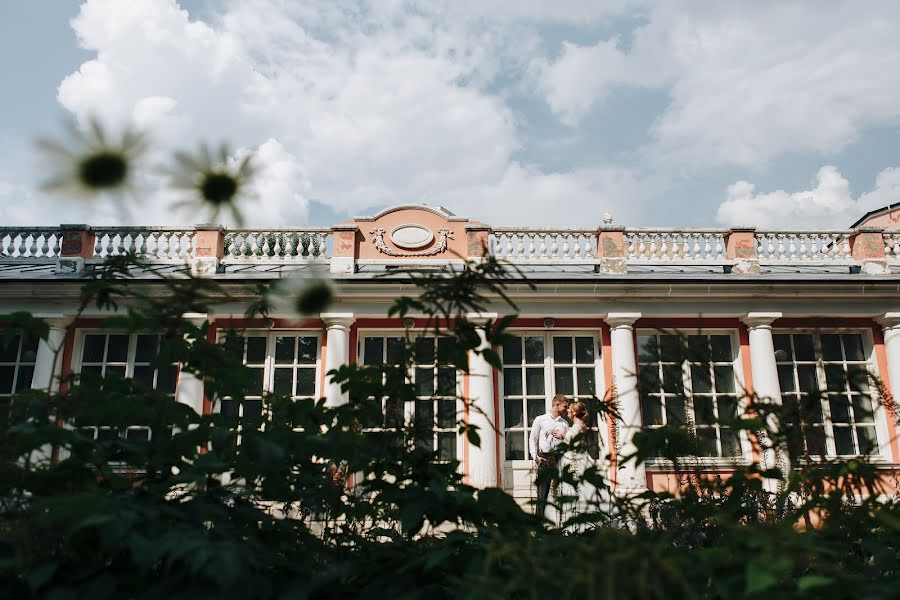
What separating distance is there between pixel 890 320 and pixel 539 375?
5.88m

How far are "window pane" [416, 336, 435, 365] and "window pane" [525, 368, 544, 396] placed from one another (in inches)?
403

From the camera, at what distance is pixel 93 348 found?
1195cm

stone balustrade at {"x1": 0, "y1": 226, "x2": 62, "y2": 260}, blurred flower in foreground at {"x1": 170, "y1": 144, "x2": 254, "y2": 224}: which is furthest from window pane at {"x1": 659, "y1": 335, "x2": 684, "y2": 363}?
stone balustrade at {"x1": 0, "y1": 226, "x2": 62, "y2": 260}

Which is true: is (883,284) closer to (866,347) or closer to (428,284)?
(866,347)

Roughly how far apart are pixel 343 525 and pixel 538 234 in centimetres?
1147

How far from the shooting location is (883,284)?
11891 mm

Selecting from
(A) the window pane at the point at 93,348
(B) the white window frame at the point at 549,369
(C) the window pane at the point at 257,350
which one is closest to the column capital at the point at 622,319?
(B) the white window frame at the point at 549,369

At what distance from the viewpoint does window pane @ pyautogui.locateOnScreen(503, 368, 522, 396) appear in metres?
12.0

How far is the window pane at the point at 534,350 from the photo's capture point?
12133 mm

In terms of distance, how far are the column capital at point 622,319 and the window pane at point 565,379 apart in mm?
1070

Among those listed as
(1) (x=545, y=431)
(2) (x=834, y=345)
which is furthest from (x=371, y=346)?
(2) (x=834, y=345)

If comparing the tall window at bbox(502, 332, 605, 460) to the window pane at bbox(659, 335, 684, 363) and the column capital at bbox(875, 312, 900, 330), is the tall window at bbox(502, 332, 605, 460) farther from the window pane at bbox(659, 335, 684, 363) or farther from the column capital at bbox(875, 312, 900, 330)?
the window pane at bbox(659, 335, 684, 363)

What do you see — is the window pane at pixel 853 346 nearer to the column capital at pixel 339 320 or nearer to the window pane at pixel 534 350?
the window pane at pixel 534 350

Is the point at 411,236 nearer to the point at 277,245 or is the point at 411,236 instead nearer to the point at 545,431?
the point at 277,245
